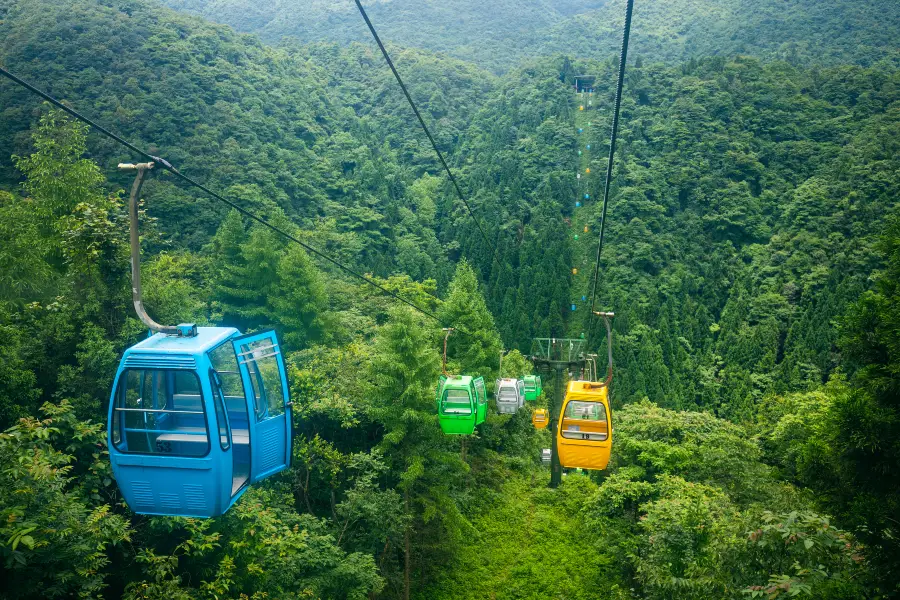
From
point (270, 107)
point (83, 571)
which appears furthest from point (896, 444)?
point (270, 107)

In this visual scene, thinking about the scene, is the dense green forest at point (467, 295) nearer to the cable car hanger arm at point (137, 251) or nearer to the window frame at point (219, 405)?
the window frame at point (219, 405)

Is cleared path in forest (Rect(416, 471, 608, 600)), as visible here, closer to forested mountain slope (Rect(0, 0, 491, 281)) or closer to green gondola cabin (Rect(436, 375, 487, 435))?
green gondola cabin (Rect(436, 375, 487, 435))

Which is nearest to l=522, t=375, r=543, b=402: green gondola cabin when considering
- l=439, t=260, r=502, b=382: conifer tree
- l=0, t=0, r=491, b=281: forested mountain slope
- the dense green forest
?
l=439, t=260, r=502, b=382: conifer tree

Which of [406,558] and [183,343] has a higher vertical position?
[183,343]

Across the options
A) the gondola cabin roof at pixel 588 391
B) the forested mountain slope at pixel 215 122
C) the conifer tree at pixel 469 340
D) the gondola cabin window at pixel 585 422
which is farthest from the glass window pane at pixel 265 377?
the forested mountain slope at pixel 215 122

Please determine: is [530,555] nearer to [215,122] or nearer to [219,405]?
[219,405]

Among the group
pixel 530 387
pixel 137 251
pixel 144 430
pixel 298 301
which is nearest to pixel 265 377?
pixel 144 430
